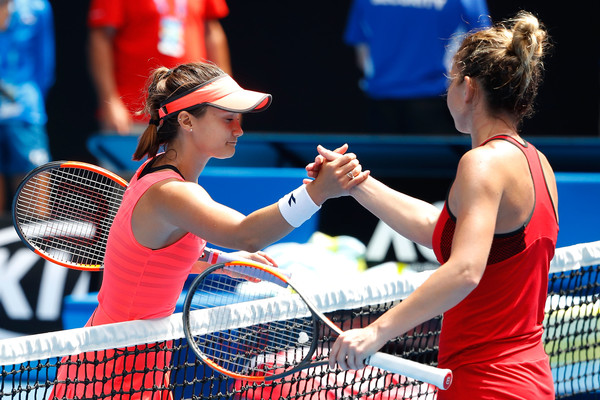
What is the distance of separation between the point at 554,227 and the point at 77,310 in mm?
2874

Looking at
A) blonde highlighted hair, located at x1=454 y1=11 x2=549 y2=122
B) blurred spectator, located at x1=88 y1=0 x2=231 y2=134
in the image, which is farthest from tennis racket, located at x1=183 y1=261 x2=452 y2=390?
blurred spectator, located at x1=88 y1=0 x2=231 y2=134

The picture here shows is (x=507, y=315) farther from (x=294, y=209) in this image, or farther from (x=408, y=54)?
(x=408, y=54)

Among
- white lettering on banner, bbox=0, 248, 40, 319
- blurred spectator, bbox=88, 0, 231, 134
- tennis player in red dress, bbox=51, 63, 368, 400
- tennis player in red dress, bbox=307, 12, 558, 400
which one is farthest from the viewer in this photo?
blurred spectator, bbox=88, 0, 231, 134

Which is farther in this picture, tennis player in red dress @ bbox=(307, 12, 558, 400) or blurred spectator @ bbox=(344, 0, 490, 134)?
blurred spectator @ bbox=(344, 0, 490, 134)

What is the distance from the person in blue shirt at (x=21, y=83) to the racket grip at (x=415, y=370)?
14.8 feet

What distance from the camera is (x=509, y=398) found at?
2143mm

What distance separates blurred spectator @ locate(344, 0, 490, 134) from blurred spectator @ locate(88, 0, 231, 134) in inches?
52.0

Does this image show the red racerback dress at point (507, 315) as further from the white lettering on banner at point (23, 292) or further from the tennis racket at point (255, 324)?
the white lettering on banner at point (23, 292)

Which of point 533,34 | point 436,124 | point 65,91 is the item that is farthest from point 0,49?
point 533,34

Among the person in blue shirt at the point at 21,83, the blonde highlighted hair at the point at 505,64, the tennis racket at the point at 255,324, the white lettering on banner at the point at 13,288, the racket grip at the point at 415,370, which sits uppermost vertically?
the person in blue shirt at the point at 21,83

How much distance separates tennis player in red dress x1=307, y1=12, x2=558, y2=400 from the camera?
204 cm

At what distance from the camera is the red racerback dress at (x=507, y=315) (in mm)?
2152

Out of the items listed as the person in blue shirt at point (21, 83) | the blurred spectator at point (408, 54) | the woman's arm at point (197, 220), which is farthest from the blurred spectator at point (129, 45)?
the woman's arm at point (197, 220)

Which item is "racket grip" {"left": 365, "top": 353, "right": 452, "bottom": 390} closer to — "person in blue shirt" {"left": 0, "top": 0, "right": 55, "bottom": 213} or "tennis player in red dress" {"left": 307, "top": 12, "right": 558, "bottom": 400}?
"tennis player in red dress" {"left": 307, "top": 12, "right": 558, "bottom": 400}
